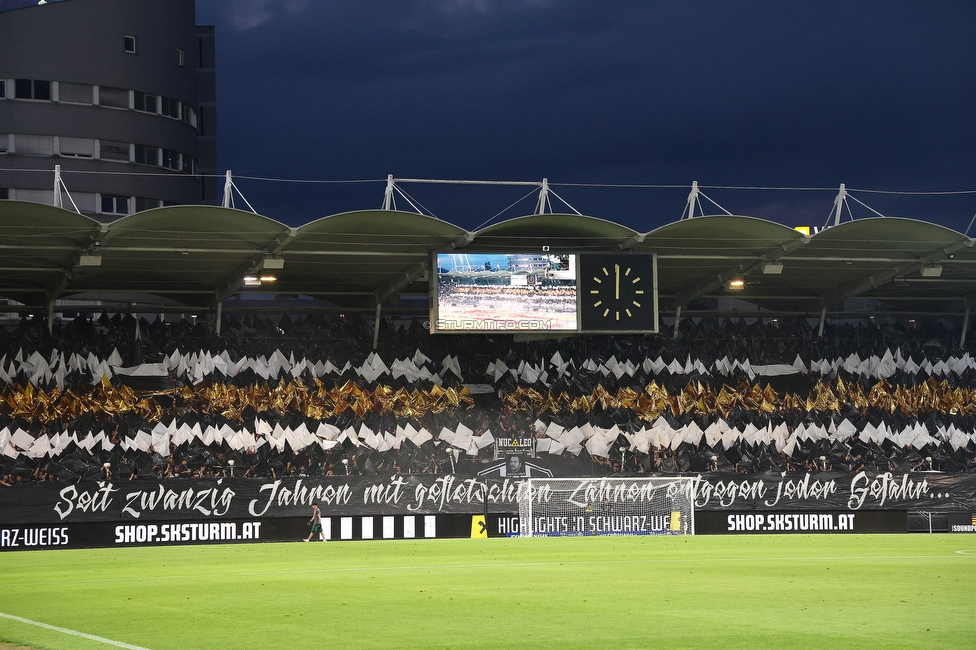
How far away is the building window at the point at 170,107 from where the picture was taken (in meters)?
60.9

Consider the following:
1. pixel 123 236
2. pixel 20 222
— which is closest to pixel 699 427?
pixel 123 236

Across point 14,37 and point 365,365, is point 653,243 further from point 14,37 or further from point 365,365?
point 14,37

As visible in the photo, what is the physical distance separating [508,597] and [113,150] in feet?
165

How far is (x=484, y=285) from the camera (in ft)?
99.7

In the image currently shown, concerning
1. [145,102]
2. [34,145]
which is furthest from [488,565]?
[145,102]

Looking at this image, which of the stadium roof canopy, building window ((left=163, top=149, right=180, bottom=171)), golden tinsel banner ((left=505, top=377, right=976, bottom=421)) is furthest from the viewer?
building window ((left=163, top=149, right=180, bottom=171))

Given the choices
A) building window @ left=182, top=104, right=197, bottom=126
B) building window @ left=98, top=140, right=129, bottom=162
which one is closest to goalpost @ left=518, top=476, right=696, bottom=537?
building window @ left=98, top=140, right=129, bottom=162

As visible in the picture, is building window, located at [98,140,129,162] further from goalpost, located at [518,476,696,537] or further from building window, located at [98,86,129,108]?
goalpost, located at [518,476,696,537]

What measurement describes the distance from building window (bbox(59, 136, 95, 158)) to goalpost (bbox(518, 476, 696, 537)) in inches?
1453

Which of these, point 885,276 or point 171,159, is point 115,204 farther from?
point 885,276

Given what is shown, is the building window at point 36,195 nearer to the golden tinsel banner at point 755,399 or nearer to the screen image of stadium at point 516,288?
the golden tinsel banner at point 755,399

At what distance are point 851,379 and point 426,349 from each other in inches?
549

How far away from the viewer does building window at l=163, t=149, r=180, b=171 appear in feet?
202

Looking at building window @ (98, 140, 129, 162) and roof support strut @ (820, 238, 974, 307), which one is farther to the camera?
building window @ (98, 140, 129, 162)
